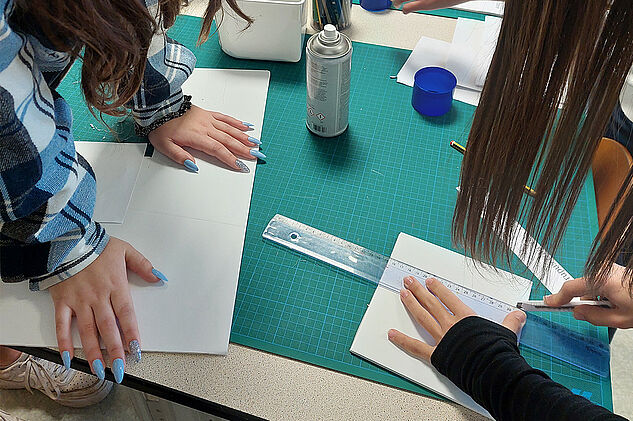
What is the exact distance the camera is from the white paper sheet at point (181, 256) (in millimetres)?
683

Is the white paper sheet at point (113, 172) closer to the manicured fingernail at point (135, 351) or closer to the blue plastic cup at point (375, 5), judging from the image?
the manicured fingernail at point (135, 351)

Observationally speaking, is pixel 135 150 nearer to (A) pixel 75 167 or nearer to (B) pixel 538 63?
(A) pixel 75 167

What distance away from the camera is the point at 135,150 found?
88 centimetres

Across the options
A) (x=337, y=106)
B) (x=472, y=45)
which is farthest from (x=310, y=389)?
(x=472, y=45)

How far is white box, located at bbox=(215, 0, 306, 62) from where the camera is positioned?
0.95 meters

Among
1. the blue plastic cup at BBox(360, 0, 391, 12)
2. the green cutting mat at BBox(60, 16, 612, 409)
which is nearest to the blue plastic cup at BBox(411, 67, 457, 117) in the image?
the green cutting mat at BBox(60, 16, 612, 409)

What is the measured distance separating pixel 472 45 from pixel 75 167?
2.48 feet

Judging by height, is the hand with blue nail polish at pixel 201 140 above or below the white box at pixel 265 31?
below

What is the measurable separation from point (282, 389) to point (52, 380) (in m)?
0.76

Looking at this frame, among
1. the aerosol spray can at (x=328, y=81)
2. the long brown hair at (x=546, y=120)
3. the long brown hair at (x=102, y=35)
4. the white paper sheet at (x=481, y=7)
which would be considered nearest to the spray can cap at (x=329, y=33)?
the aerosol spray can at (x=328, y=81)

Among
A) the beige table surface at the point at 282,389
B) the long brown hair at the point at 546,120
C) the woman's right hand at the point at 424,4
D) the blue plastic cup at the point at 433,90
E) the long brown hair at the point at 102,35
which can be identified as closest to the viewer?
the long brown hair at the point at 546,120

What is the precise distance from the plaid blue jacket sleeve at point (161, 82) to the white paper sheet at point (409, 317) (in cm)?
41

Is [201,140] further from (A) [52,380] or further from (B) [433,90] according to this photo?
(A) [52,380]

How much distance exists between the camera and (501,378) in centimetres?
62
